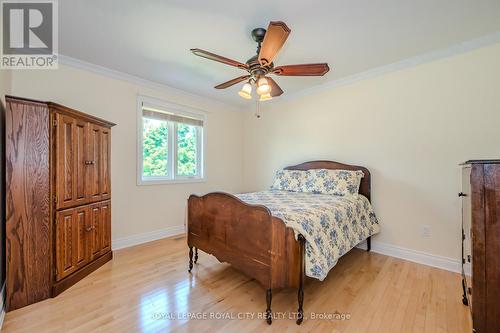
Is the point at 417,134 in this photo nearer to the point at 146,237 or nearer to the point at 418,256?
the point at 418,256

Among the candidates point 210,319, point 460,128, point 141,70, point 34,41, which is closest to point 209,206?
point 210,319

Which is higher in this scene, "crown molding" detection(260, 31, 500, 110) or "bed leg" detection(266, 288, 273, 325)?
"crown molding" detection(260, 31, 500, 110)

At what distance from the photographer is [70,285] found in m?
2.01

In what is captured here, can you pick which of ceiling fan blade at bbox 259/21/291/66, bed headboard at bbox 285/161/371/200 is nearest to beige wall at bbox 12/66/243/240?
bed headboard at bbox 285/161/371/200

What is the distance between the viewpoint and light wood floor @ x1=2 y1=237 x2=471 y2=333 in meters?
1.55

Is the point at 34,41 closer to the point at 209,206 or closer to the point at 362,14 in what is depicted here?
the point at 209,206

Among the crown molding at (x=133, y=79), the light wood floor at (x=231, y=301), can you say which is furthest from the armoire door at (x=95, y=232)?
the crown molding at (x=133, y=79)

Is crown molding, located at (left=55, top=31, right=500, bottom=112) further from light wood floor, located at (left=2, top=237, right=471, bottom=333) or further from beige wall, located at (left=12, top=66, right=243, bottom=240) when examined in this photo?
light wood floor, located at (left=2, top=237, right=471, bottom=333)

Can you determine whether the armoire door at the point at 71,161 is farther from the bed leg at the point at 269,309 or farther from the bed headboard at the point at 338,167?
the bed headboard at the point at 338,167

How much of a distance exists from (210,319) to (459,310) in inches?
76.1

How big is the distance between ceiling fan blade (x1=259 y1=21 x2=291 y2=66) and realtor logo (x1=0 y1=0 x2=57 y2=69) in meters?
1.72

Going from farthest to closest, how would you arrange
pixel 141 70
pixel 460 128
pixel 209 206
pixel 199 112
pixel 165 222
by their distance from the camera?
1. pixel 199 112
2. pixel 165 222
3. pixel 141 70
4. pixel 460 128
5. pixel 209 206

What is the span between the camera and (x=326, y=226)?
185 cm

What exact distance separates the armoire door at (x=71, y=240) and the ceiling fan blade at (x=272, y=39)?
225 centimetres
